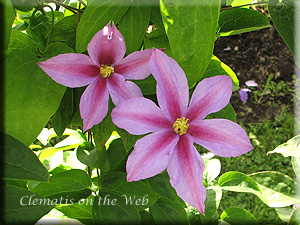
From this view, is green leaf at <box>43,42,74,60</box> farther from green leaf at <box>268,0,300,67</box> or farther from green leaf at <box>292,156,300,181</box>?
green leaf at <box>292,156,300,181</box>

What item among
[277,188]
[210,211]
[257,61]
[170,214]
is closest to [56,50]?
[170,214]

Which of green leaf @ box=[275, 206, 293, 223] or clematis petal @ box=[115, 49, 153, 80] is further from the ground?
clematis petal @ box=[115, 49, 153, 80]

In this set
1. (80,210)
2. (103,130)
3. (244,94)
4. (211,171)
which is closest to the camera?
(103,130)

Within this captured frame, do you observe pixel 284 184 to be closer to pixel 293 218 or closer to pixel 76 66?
pixel 293 218

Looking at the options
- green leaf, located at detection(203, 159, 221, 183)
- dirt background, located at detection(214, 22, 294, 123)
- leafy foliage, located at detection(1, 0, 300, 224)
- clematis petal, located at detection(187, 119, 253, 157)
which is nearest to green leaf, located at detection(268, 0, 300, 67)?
leafy foliage, located at detection(1, 0, 300, 224)

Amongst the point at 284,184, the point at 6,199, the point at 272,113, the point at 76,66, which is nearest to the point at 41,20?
the point at 76,66

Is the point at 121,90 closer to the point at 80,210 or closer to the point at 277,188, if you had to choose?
the point at 80,210
